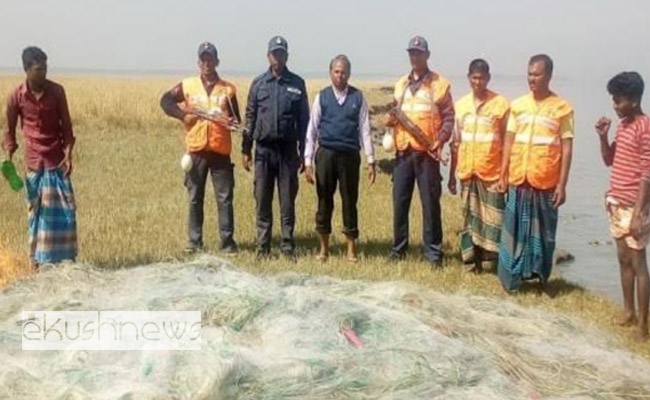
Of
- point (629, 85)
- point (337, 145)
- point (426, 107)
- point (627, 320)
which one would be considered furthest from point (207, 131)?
point (627, 320)

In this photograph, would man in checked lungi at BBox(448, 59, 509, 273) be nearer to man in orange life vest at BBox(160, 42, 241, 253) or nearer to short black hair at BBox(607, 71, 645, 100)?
short black hair at BBox(607, 71, 645, 100)

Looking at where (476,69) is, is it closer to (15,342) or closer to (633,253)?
(633,253)

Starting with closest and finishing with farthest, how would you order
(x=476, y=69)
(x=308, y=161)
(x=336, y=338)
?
1. (x=336, y=338)
2. (x=476, y=69)
3. (x=308, y=161)

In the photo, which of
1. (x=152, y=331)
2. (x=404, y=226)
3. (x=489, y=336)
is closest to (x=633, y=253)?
(x=489, y=336)

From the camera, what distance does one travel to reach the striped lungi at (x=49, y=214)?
680 cm

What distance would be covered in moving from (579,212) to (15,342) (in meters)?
11.7

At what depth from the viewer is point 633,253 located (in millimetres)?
5973

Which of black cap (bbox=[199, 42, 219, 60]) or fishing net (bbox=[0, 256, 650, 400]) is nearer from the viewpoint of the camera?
fishing net (bbox=[0, 256, 650, 400])

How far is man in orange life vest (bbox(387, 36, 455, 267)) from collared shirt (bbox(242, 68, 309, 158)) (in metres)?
0.92

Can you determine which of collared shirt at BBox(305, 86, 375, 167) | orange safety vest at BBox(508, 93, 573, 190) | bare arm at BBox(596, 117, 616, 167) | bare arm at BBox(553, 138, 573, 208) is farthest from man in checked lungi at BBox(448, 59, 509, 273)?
bare arm at BBox(596, 117, 616, 167)

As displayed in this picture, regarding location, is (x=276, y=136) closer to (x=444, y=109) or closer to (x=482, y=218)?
(x=444, y=109)

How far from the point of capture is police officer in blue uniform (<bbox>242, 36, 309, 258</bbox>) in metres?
7.71

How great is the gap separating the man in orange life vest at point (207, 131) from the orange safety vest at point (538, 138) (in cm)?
275

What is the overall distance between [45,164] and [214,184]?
1.75 meters
